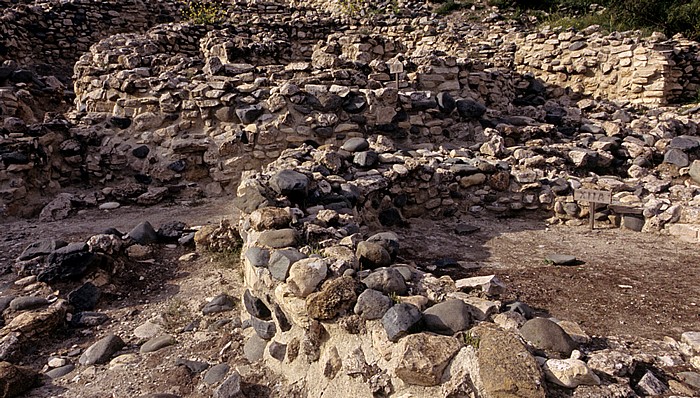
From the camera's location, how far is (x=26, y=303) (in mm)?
4219

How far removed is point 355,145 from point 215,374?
4.48 meters

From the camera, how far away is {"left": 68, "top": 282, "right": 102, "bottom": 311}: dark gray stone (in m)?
4.38

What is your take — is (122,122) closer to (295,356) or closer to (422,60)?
(422,60)

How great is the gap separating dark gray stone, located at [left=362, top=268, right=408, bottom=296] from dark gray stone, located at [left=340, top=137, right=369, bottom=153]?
13.3 feet

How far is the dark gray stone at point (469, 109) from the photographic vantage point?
27.8 feet

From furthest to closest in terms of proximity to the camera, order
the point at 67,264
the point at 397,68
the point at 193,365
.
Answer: the point at 397,68
the point at 67,264
the point at 193,365

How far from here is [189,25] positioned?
1194 cm

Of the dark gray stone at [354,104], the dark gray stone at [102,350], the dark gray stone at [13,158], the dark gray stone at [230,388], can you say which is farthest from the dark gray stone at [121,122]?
the dark gray stone at [230,388]

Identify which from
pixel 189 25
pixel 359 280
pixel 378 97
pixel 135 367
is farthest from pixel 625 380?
pixel 189 25

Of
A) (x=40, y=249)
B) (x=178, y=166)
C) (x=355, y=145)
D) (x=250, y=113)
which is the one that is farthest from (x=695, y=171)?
(x=40, y=249)

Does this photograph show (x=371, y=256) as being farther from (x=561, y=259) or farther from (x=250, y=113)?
(x=250, y=113)

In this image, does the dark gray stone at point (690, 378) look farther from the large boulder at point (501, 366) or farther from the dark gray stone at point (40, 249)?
the dark gray stone at point (40, 249)

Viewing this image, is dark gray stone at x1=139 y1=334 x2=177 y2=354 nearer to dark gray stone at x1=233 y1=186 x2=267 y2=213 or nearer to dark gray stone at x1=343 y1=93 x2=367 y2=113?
dark gray stone at x1=233 y1=186 x2=267 y2=213

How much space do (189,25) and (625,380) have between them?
1221 centimetres
